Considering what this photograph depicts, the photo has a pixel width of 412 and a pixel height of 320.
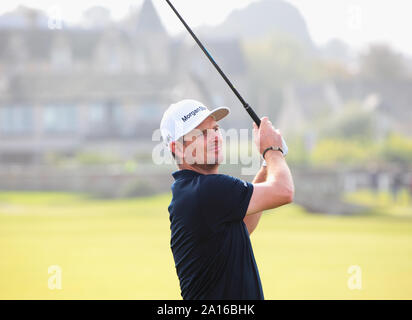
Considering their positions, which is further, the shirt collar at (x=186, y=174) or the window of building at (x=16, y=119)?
the window of building at (x=16, y=119)

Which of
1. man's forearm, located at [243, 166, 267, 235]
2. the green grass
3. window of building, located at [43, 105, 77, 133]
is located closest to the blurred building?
window of building, located at [43, 105, 77, 133]

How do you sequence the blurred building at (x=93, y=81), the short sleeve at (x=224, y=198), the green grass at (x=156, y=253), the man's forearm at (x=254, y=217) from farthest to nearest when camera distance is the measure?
1. the blurred building at (x=93, y=81)
2. the green grass at (x=156, y=253)
3. the man's forearm at (x=254, y=217)
4. the short sleeve at (x=224, y=198)

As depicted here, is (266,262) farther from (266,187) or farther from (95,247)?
(266,187)

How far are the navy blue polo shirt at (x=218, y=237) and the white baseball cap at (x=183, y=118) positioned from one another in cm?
25

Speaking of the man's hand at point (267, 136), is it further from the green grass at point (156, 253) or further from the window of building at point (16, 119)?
the window of building at point (16, 119)

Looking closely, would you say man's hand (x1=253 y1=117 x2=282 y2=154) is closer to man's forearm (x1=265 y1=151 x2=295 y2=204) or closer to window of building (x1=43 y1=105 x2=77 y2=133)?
man's forearm (x1=265 y1=151 x2=295 y2=204)

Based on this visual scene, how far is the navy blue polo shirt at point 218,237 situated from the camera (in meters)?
3.13

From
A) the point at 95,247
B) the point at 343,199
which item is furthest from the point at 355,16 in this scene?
the point at 343,199

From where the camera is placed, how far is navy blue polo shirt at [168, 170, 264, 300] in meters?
3.13

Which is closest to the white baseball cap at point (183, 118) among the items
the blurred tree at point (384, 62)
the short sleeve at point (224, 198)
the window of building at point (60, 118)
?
the short sleeve at point (224, 198)

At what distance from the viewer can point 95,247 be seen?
17641 millimetres

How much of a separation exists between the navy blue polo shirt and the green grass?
775 centimetres

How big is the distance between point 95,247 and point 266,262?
17.5 ft

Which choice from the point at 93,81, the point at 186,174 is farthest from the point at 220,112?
the point at 93,81
